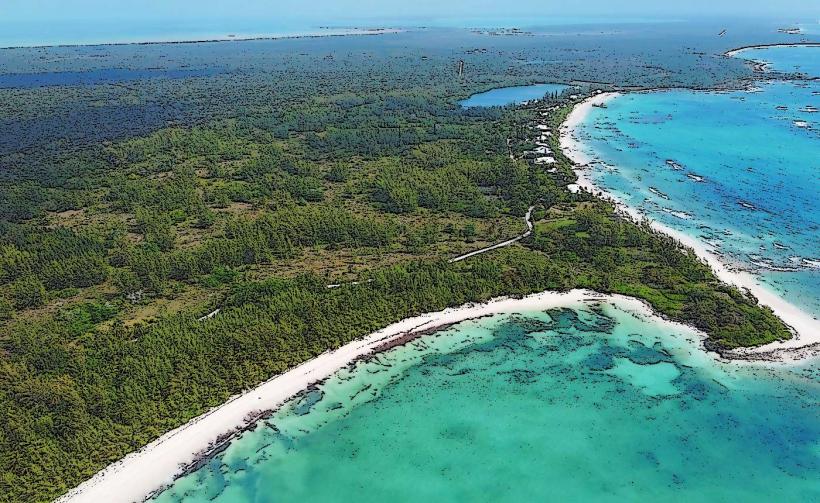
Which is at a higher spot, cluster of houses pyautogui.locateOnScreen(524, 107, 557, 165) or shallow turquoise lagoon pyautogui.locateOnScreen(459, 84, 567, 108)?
shallow turquoise lagoon pyautogui.locateOnScreen(459, 84, 567, 108)

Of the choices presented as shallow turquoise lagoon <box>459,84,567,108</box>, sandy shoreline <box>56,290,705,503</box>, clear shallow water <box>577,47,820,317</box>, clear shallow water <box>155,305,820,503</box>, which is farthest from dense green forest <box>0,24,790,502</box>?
shallow turquoise lagoon <box>459,84,567,108</box>

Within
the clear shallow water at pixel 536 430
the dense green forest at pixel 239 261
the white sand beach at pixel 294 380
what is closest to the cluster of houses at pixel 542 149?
the dense green forest at pixel 239 261

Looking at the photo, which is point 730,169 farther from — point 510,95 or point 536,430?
point 510,95

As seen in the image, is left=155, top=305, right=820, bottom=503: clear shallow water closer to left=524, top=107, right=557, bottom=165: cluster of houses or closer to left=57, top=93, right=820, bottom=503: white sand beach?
left=57, top=93, right=820, bottom=503: white sand beach

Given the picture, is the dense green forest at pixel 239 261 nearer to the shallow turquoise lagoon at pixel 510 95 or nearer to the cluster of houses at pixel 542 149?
the cluster of houses at pixel 542 149

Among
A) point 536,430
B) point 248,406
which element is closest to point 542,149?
point 536,430

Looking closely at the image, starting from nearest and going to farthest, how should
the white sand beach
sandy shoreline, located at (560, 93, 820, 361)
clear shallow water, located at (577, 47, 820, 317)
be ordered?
1. the white sand beach
2. sandy shoreline, located at (560, 93, 820, 361)
3. clear shallow water, located at (577, 47, 820, 317)
